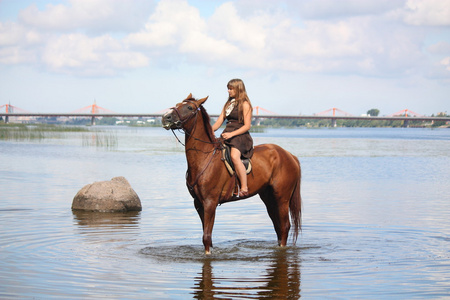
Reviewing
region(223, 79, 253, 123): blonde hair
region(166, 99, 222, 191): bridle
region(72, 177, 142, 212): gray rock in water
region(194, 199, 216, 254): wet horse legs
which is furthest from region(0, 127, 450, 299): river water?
region(223, 79, 253, 123): blonde hair

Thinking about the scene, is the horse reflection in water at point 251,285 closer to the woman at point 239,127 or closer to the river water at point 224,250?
the river water at point 224,250

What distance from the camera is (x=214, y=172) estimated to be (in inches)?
351

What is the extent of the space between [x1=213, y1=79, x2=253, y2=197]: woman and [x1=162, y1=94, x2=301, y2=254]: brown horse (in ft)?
0.50

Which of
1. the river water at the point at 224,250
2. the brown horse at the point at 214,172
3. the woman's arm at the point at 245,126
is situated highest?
the woman's arm at the point at 245,126

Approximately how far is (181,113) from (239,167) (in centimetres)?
121

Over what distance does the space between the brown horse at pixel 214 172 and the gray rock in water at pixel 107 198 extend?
4316 millimetres

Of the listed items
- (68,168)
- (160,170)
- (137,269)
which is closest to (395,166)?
(160,170)

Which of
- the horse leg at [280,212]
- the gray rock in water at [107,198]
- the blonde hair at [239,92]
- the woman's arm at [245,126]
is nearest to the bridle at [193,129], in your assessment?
the woman's arm at [245,126]

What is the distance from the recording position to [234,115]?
9.17 m

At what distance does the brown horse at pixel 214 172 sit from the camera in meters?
8.66

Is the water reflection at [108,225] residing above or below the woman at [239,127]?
below

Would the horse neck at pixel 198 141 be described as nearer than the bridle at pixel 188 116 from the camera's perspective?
No

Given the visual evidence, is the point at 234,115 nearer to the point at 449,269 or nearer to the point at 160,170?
the point at 449,269

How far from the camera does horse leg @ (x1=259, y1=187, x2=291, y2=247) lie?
9750mm
